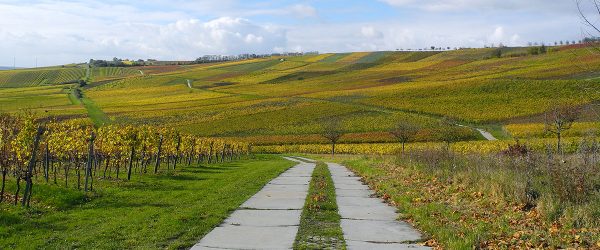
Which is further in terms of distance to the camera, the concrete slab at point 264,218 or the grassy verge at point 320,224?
the concrete slab at point 264,218

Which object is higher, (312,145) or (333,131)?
(333,131)

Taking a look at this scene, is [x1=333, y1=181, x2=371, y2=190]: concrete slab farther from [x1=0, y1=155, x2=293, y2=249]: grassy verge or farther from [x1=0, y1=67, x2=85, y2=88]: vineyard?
[x1=0, y1=67, x2=85, y2=88]: vineyard

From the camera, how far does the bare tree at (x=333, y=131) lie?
205ft

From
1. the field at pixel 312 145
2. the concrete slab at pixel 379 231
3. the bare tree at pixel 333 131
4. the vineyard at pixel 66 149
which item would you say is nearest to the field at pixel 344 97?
the field at pixel 312 145

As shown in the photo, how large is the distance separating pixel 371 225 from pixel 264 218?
7.90 ft

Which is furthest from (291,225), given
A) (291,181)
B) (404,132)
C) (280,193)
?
(404,132)

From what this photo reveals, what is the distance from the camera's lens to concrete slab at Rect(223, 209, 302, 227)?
450 inches

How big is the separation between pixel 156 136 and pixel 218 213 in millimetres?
18280

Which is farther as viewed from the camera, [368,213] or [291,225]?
[368,213]

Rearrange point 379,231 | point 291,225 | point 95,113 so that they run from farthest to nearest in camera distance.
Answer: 1. point 95,113
2. point 291,225
3. point 379,231

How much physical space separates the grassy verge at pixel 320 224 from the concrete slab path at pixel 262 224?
0.56 ft

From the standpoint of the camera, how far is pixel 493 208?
12281 mm

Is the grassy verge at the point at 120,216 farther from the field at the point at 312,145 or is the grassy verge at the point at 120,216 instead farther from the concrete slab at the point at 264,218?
the concrete slab at the point at 264,218

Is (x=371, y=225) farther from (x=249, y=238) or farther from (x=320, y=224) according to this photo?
(x=249, y=238)
